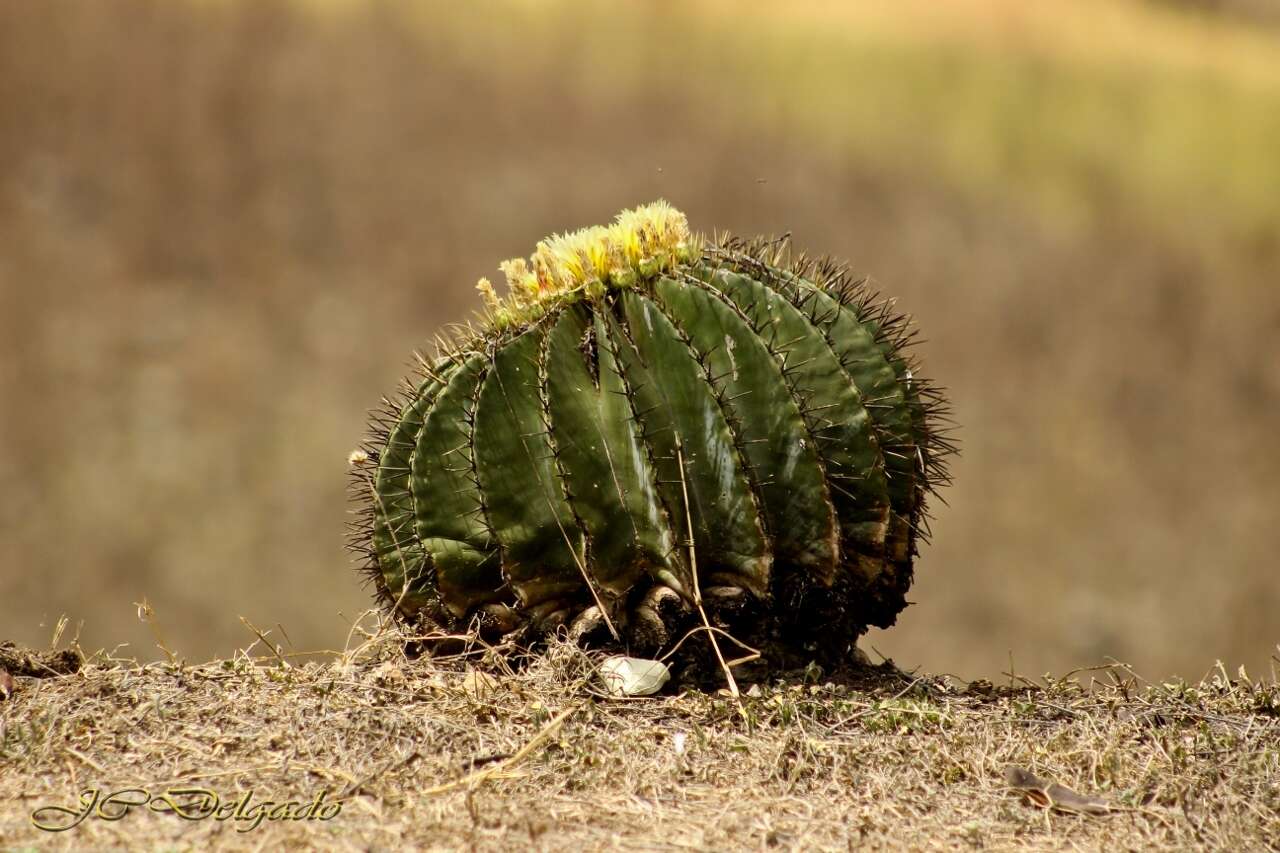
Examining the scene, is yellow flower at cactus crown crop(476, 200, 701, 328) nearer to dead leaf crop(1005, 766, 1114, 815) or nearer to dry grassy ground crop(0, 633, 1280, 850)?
dry grassy ground crop(0, 633, 1280, 850)

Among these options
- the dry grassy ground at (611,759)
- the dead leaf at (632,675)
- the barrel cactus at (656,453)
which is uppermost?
the barrel cactus at (656,453)

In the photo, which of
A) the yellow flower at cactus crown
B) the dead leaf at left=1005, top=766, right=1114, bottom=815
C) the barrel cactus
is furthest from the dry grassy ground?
the yellow flower at cactus crown

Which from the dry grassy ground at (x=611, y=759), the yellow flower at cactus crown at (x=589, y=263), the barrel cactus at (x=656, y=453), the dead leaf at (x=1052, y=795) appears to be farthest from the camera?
the yellow flower at cactus crown at (x=589, y=263)

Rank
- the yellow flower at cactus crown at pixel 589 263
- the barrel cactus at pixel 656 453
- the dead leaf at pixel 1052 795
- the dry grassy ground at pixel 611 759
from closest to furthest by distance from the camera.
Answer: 1. the dry grassy ground at pixel 611 759
2. the dead leaf at pixel 1052 795
3. the barrel cactus at pixel 656 453
4. the yellow flower at cactus crown at pixel 589 263

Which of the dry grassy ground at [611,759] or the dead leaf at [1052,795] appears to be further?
the dead leaf at [1052,795]

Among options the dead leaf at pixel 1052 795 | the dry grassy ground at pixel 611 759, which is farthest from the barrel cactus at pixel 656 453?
the dead leaf at pixel 1052 795

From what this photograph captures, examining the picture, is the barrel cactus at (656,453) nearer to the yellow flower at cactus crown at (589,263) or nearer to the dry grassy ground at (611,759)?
the yellow flower at cactus crown at (589,263)
